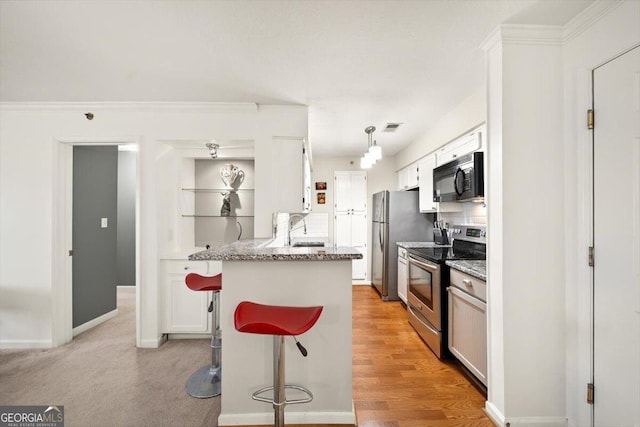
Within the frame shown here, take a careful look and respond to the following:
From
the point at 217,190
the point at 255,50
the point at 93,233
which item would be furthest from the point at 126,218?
the point at 255,50

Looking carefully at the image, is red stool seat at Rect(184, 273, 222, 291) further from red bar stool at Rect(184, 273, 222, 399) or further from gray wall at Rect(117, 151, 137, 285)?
gray wall at Rect(117, 151, 137, 285)

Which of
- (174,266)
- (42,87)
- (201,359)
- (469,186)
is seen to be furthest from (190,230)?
(469,186)

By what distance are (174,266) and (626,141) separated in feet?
11.3

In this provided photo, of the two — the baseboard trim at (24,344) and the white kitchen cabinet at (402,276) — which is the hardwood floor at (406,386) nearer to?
the white kitchen cabinet at (402,276)

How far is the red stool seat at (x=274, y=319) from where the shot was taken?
1.27m

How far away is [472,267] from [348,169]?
360 centimetres

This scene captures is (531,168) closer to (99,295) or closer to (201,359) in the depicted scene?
(201,359)

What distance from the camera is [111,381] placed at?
2172 mm

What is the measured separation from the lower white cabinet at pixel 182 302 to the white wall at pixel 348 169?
114 inches

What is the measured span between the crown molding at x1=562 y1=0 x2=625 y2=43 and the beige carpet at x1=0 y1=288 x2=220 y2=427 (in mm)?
3147

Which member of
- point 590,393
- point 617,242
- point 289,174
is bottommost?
point 590,393

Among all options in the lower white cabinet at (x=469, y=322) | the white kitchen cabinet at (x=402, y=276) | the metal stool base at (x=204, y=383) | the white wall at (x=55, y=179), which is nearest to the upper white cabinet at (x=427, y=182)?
the white kitchen cabinet at (x=402, y=276)

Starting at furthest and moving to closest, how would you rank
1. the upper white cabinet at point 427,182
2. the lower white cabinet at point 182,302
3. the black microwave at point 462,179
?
the upper white cabinet at point 427,182
the lower white cabinet at point 182,302
the black microwave at point 462,179

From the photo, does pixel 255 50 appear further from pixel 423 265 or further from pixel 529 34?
pixel 423 265
